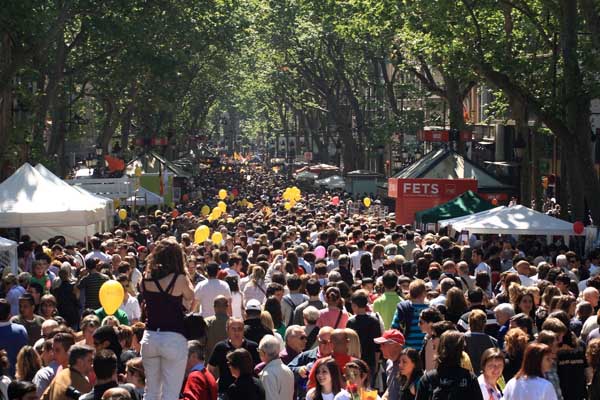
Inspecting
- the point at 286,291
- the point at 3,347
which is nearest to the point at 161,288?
the point at 3,347

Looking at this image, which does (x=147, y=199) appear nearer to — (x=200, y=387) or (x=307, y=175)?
(x=200, y=387)

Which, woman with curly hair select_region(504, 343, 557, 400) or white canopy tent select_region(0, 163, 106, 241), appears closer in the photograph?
woman with curly hair select_region(504, 343, 557, 400)

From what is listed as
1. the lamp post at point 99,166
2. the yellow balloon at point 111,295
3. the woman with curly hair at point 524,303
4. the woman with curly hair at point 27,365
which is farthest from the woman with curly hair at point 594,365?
the lamp post at point 99,166

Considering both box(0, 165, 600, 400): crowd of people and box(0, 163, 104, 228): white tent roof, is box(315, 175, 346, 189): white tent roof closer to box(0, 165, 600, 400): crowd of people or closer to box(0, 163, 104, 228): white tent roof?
box(0, 163, 104, 228): white tent roof

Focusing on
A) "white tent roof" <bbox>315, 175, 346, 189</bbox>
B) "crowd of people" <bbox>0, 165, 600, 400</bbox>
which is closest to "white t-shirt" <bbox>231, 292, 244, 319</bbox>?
"crowd of people" <bbox>0, 165, 600, 400</bbox>

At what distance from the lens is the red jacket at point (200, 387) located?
9000mm

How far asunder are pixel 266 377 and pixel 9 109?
32.3 meters

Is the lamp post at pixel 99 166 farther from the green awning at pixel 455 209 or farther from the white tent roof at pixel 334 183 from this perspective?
the green awning at pixel 455 209

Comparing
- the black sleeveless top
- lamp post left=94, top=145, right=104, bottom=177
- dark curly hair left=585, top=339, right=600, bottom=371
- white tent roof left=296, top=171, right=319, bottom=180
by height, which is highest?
lamp post left=94, top=145, right=104, bottom=177

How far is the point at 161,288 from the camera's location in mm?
9180

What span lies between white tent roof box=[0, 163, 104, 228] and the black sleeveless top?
13767 millimetres

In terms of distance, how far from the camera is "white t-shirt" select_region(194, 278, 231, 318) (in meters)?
14.1

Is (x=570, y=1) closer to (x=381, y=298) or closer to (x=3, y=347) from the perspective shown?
(x=381, y=298)

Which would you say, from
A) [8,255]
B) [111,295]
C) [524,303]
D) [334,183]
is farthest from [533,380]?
[334,183]
